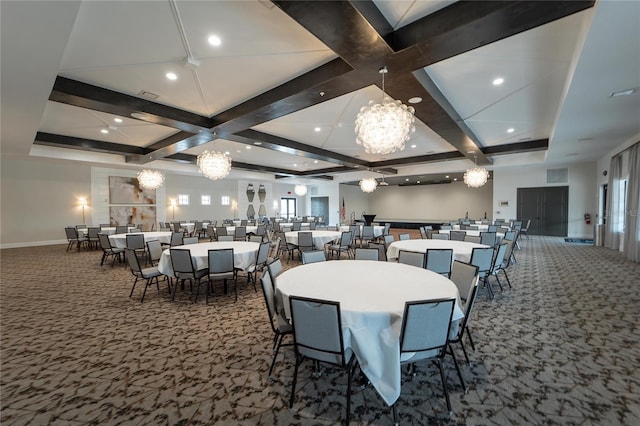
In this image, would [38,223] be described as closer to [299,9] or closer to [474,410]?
[299,9]

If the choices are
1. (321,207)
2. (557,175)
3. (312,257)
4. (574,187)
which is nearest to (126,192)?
(321,207)

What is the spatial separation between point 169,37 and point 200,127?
120 inches

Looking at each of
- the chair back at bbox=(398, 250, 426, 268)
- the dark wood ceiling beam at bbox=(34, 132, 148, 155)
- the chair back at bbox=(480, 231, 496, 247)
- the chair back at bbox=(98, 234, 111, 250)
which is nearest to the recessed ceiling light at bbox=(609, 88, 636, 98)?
the chair back at bbox=(480, 231, 496, 247)

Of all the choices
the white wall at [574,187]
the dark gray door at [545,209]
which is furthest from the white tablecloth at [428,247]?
the dark gray door at [545,209]

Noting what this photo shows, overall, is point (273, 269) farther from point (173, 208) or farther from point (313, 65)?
point (173, 208)

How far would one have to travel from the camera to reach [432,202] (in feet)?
65.1

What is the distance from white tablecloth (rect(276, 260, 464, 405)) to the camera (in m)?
1.93

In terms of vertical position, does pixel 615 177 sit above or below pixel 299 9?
below

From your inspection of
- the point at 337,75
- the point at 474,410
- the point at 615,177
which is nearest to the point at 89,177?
the point at 337,75

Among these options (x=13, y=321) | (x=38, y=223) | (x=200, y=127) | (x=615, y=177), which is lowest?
(x=13, y=321)

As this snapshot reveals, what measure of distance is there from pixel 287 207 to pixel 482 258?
17.2 meters

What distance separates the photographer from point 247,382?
7.88 feet

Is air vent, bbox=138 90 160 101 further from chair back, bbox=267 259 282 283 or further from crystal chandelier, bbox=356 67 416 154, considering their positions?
chair back, bbox=267 259 282 283

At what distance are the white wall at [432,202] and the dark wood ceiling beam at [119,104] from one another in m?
17.5
